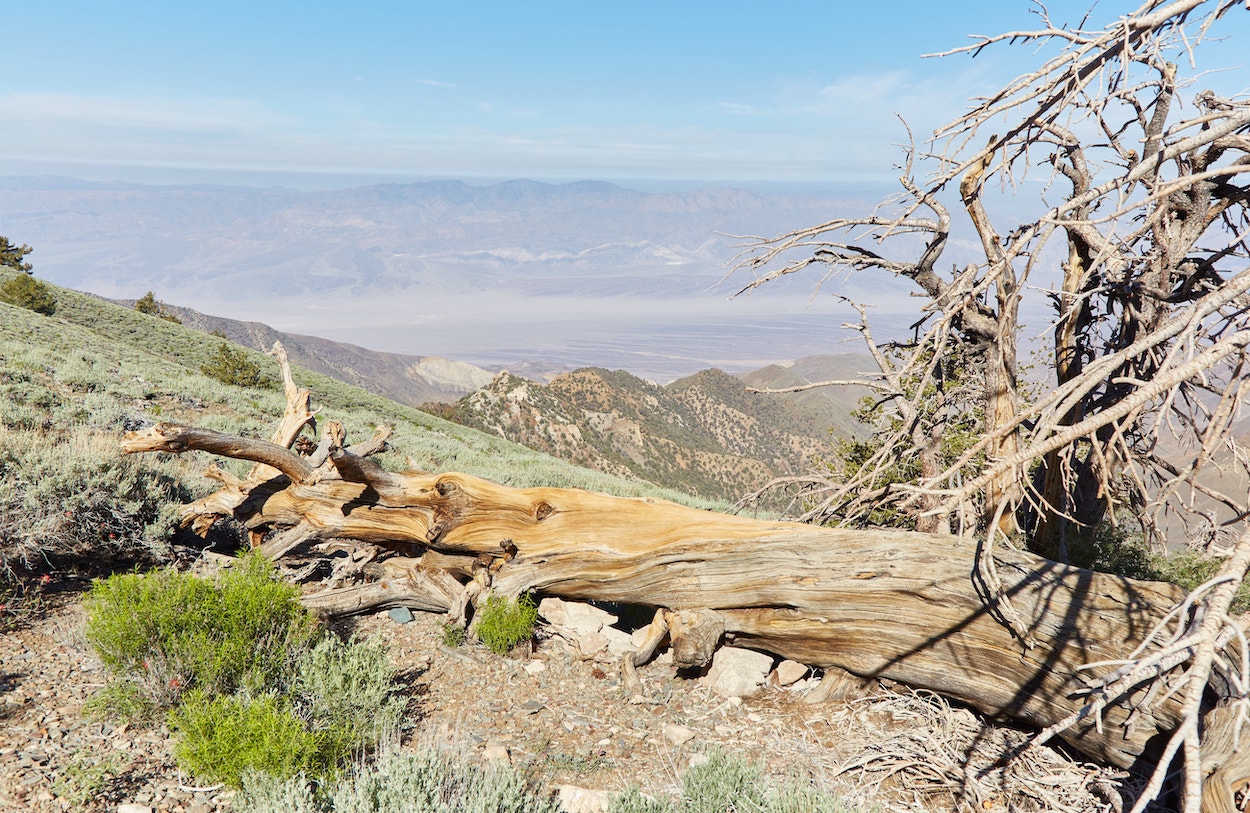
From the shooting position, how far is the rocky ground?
393 centimetres

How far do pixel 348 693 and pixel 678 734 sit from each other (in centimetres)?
237

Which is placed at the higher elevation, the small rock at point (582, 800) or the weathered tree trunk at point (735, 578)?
the weathered tree trunk at point (735, 578)

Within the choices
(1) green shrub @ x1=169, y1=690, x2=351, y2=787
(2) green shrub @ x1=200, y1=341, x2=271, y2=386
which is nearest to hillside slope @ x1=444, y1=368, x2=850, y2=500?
(2) green shrub @ x1=200, y1=341, x2=271, y2=386

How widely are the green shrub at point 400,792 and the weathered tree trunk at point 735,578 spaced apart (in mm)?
2323

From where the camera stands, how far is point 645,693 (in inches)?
229

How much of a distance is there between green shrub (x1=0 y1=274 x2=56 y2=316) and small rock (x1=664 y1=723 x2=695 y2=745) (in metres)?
33.0

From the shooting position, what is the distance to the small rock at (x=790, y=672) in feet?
19.4

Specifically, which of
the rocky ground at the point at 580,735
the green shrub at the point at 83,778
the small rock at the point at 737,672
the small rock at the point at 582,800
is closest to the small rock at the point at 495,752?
the rocky ground at the point at 580,735

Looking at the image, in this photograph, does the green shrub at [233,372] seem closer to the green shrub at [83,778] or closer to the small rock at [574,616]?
the small rock at [574,616]

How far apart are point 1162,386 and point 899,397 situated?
15.8ft

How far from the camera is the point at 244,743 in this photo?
377 centimetres

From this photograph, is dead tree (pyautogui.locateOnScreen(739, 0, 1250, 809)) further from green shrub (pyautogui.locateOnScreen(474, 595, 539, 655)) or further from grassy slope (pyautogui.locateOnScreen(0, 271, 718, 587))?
grassy slope (pyautogui.locateOnScreen(0, 271, 718, 587))

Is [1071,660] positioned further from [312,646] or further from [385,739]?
[312,646]

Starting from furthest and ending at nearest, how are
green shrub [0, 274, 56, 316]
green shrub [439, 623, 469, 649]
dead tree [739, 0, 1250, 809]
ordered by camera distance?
green shrub [0, 274, 56, 316] → green shrub [439, 623, 469, 649] → dead tree [739, 0, 1250, 809]
